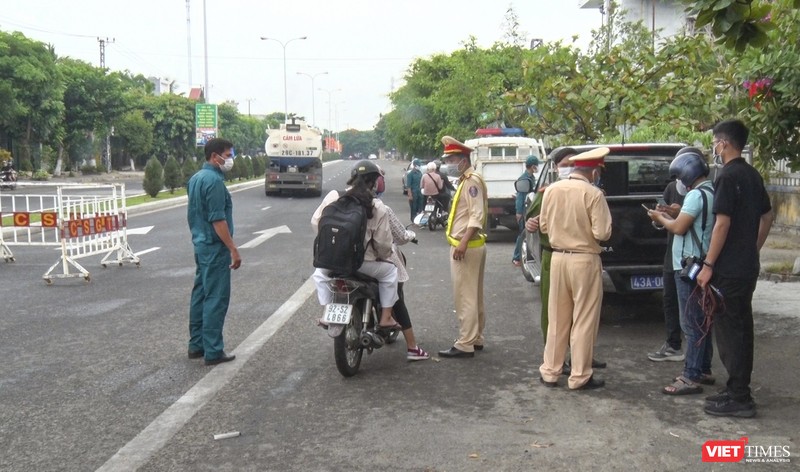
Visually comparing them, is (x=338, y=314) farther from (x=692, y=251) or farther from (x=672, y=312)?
(x=672, y=312)

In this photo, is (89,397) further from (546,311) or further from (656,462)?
(656,462)

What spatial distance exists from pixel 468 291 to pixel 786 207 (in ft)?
40.6

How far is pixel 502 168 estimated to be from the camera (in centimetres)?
1856

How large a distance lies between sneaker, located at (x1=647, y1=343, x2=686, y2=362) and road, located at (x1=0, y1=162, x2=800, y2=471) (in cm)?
16

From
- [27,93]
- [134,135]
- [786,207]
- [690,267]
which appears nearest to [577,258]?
[690,267]

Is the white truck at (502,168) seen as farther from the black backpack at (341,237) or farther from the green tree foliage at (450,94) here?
the black backpack at (341,237)

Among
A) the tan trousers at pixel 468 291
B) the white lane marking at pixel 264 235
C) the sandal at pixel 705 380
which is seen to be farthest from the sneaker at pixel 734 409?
the white lane marking at pixel 264 235

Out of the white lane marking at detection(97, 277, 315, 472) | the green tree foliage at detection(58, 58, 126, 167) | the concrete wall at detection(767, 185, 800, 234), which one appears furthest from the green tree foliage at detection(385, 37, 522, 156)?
the green tree foliage at detection(58, 58, 126, 167)

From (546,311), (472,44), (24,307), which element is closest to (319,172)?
(472,44)

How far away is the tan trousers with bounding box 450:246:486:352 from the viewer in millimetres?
7184

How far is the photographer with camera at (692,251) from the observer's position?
597 centimetres

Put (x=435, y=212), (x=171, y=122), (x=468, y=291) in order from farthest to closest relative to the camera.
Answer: (x=171, y=122) < (x=435, y=212) < (x=468, y=291)

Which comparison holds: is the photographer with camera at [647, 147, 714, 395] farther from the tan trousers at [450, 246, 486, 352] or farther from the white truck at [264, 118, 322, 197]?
the white truck at [264, 118, 322, 197]

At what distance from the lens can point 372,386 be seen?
6.34m
